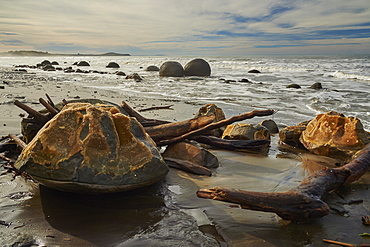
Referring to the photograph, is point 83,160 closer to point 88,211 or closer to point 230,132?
point 88,211

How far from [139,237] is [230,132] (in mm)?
3041

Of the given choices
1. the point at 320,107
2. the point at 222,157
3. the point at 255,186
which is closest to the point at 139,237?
the point at 255,186

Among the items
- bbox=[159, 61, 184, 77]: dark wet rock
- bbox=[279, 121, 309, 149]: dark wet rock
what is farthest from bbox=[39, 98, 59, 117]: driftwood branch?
bbox=[159, 61, 184, 77]: dark wet rock

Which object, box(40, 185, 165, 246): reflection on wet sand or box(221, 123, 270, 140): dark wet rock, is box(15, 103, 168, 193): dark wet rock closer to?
box(40, 185, 165, 246): reflection on wet sand

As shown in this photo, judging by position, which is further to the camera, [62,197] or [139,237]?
[62,197]

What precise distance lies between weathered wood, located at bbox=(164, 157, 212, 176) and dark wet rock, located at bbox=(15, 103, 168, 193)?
0.62 meters

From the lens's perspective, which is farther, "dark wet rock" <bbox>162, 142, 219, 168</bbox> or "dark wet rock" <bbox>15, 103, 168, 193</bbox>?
"dark wet rock" <bbox>162, 142, 219, 168</bbox>

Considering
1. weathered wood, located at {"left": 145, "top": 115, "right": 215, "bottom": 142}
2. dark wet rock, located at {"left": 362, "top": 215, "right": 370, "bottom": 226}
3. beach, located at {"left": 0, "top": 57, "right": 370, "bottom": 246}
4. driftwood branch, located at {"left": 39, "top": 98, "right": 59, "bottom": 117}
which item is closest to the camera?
beach, located at {"left": 0, "top": 57, "right": 370, "bottom": 246}

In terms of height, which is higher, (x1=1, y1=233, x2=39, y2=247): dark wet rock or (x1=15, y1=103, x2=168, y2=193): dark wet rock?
(x1=15, y1=103, x2=168, y2=193): dark wet rock

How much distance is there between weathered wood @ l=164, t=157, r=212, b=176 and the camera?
10.9 feet

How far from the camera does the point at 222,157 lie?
409cm

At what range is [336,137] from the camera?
14.0ft

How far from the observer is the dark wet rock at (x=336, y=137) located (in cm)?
406

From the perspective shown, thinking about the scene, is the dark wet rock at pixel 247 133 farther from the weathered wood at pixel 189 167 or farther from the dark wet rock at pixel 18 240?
the dark wet rock at pixel 18 240
